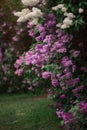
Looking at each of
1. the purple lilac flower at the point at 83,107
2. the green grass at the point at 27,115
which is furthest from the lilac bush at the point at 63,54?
the green grass at the point at 27,115

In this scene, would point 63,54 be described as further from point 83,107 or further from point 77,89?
point 83,107

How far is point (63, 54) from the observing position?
310 inches

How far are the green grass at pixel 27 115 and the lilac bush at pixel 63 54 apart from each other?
763mm

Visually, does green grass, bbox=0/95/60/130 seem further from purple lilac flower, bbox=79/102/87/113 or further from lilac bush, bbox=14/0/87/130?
purple lilac flower, bbox=79/102/87/113

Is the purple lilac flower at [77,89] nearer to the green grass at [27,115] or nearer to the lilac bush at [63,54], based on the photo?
the lilac bush at [63,54]

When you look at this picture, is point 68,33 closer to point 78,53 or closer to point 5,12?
point 78,53

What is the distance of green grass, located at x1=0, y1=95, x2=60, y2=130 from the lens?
9.19m

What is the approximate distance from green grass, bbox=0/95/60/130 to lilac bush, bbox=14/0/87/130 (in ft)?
2.50

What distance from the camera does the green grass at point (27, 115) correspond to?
30.1 ft

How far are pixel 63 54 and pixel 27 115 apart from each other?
283 centimetres

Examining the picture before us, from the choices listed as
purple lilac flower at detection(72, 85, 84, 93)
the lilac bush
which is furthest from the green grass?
purple lilac flower at detection(72, 85, 84, 93)

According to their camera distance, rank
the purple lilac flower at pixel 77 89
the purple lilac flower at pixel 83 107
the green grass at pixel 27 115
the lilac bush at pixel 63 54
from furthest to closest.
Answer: the green grass at pixel 27 115
the purple lilac flower at pixel 77 89
the purple lilac flower at pixel 83 107
the lilac bush at pixel 63 54

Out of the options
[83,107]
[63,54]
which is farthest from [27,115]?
[83,107]

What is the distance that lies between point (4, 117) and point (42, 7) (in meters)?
3.75
